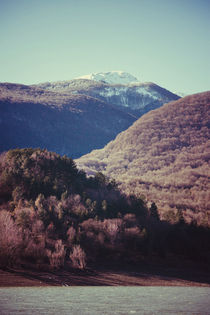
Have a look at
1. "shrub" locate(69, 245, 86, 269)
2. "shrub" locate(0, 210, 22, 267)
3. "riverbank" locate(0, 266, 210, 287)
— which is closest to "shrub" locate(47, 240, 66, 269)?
"riverbank" locate(0, 266, 210, 287)

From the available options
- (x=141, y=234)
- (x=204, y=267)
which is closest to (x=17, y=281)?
(x=141, y=234)

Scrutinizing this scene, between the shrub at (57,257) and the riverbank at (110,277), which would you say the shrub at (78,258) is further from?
the shrub at (57,257)

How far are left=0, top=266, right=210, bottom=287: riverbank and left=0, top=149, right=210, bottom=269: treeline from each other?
10.0ft

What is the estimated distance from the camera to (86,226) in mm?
96875

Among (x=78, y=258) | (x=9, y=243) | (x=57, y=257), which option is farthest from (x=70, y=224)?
(x=9, y=243)

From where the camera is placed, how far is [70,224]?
9675 centimetres

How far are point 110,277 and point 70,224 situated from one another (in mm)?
23145

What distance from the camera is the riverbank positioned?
67.0 m

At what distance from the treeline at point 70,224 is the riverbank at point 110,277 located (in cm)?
306

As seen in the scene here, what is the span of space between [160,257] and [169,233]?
1227cm

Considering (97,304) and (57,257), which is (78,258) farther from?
(97,304)

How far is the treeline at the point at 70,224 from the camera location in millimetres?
78938

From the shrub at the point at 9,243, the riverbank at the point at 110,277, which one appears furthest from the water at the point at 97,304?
the shrub at the point at 9,243

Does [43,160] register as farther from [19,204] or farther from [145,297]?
[145,297]
